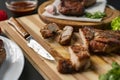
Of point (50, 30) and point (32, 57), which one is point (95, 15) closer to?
point (50, 30)

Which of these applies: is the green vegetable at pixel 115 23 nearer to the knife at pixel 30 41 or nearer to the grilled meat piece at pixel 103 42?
the grilled meat piece at pixel 103 42

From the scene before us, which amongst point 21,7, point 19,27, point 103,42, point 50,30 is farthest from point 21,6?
point 103,42

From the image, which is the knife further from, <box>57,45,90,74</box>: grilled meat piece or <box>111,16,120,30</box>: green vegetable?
<box>111,16,120,30</box>: green vegetable

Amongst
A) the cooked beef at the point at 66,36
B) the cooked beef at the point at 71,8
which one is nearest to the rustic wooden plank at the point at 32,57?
the cooked beef at the point at 66,36

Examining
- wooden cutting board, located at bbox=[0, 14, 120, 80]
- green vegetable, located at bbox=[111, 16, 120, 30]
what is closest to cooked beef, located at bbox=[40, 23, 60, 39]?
wooden cutting board, located at bbox=[0, 14, 120, 80]

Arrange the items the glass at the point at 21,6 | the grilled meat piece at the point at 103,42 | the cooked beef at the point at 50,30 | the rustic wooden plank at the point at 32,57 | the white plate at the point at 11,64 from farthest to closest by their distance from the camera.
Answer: the glass at the point at 21,6 → the cooked beef at the point at 50,30 → the grilled meat piece at the point at 103,42 → the rustic wooden plank at the point at 32,57 → the white plate at the point at 11,64

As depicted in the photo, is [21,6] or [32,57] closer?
[32,57]

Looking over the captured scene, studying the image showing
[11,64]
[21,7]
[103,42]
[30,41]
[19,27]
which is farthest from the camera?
[21,7]
